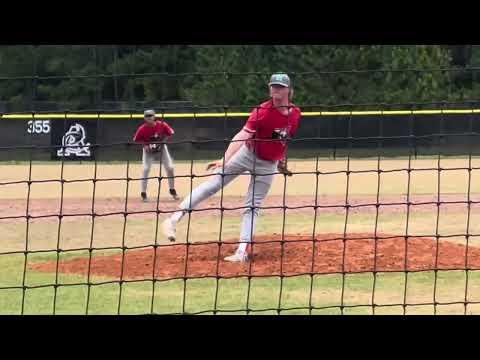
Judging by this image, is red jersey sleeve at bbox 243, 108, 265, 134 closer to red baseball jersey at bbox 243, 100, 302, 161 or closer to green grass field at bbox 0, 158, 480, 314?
red baseball jersey at bbox 243, 100, 302, 161

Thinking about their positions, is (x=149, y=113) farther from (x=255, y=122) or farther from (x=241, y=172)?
(x=255, y=122)

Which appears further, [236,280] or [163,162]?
[163,162]

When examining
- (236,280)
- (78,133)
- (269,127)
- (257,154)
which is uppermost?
(78,133)

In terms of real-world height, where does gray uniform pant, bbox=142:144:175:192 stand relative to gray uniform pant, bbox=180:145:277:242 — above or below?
above

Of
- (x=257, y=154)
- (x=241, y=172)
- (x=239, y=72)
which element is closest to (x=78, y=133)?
(x=239, y=72)

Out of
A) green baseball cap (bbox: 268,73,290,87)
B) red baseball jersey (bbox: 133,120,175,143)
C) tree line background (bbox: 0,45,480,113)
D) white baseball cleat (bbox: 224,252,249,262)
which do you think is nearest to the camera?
green baseball cap (bbox: 268,73,290,87)

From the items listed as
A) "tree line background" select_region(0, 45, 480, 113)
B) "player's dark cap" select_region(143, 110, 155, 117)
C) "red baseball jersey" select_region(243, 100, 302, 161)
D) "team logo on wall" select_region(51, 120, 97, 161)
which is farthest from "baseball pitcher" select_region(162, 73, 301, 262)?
"team logo on wall" select_region(51, 120, 97, 161)

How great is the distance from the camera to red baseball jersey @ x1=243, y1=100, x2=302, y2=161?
8.06m


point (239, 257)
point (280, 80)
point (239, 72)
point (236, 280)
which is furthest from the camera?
point (239, 72)

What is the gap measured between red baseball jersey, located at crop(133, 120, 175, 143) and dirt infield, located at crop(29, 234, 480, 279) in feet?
20.3

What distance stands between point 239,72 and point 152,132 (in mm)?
18903

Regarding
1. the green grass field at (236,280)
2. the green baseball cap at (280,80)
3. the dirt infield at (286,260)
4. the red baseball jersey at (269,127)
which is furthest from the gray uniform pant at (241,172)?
the green grass field at (236,280)

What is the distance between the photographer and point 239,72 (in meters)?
34.1

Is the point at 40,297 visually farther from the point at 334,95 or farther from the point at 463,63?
the point at 463,63
